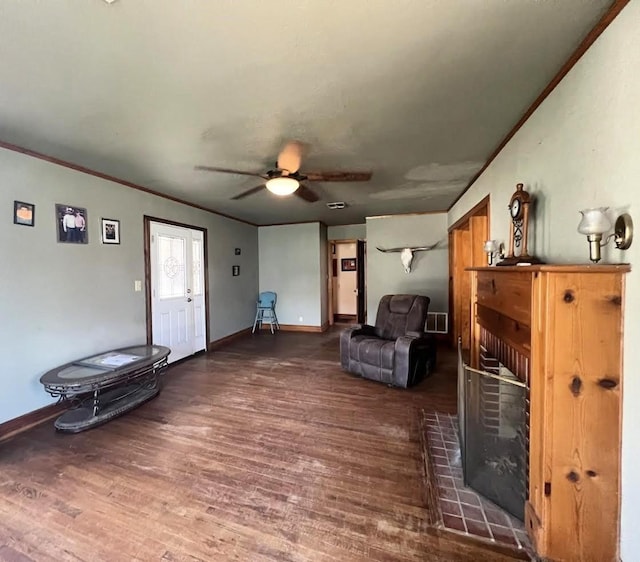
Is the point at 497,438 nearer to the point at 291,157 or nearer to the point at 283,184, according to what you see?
the point at 283,184

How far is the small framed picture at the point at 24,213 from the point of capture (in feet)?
8.40

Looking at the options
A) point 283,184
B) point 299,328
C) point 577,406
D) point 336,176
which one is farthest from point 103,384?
point 299,328

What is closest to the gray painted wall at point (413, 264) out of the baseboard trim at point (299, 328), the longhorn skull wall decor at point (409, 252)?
the longhorn skull wall decor at point (409, 252)

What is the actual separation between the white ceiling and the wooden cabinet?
116 centimetres

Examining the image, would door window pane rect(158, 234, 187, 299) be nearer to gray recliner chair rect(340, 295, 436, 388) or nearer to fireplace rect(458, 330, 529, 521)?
gray recliner chair rect(340, 295, 436, 388)

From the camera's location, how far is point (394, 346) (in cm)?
339

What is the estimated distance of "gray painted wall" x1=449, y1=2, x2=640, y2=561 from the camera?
1139mm

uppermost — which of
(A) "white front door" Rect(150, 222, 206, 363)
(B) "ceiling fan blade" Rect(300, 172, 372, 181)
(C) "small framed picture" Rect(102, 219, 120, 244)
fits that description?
(B) "ceiling fan blade" Rect(300, 172, 372, 181)

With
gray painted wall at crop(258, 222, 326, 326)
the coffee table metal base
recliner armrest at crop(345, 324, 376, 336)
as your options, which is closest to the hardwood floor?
the coffee table metal base

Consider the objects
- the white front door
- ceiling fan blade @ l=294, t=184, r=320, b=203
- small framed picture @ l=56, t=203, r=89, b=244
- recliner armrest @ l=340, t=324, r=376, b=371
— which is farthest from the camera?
the white front door

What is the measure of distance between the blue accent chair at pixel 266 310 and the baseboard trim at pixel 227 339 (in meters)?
0.30

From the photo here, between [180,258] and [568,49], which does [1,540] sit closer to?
[180,258]

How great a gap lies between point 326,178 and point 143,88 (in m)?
1.55

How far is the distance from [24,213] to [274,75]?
264 cm
